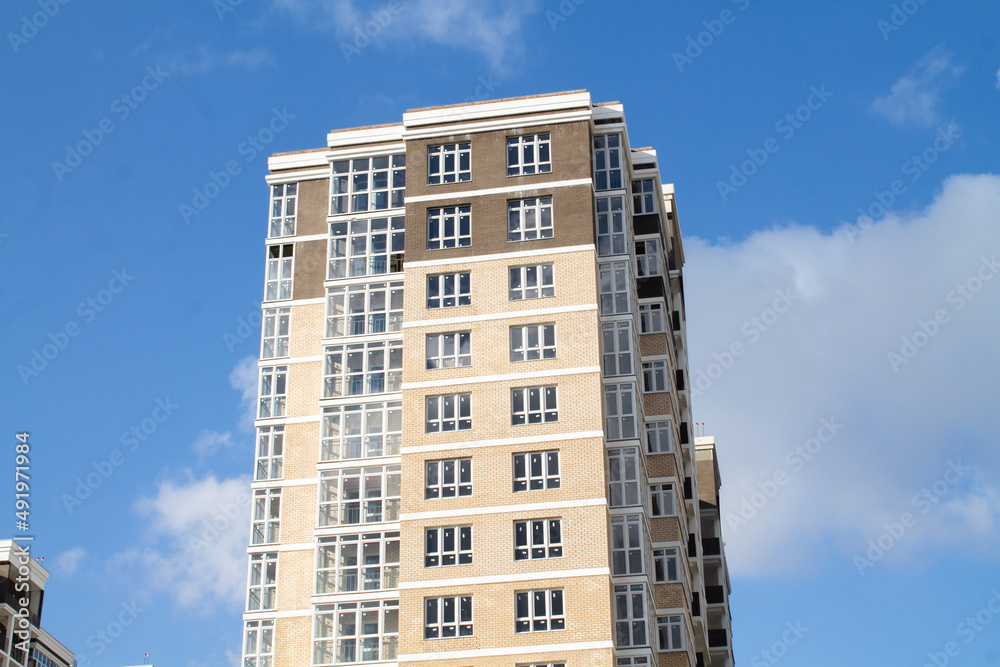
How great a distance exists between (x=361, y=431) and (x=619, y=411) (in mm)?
11229

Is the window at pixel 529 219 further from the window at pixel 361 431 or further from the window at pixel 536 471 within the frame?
the window at pixel 536 471

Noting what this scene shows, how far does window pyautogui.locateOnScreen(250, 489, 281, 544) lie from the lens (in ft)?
196

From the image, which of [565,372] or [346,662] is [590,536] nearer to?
[565,372]

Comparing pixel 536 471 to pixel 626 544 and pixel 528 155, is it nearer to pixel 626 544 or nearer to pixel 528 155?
pixel 626 544

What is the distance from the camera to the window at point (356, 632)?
5356 cm

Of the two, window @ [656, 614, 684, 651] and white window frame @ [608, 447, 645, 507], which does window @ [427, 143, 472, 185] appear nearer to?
white window frame @ [608, 447, 645, 507]

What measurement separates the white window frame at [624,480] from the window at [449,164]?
14466mm

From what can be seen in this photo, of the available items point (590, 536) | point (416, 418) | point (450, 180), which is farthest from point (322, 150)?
point (590, 536)

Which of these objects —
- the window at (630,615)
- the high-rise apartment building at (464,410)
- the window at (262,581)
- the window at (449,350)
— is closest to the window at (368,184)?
the high-rise apartment building at (464,410)

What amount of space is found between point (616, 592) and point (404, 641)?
9.05 m

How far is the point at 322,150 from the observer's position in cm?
6694

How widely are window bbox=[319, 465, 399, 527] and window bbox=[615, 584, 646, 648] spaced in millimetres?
9973

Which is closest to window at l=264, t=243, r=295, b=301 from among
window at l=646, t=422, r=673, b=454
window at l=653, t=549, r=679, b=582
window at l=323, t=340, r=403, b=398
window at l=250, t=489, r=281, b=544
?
window at l=323, t=340, r=403, b=398

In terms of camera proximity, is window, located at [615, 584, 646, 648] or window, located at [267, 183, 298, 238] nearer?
window, located at [615, 584, 646, 648]
